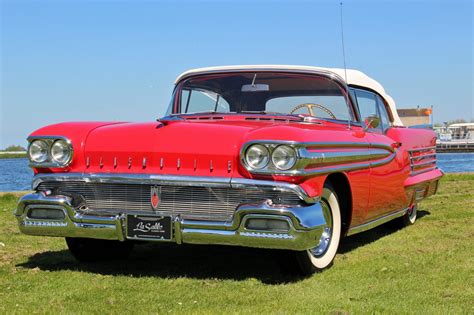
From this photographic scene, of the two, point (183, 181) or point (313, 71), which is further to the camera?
point (313, 71)

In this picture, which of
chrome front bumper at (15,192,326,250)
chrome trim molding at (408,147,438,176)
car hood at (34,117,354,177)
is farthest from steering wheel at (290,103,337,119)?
chrome trim molding at (408,147,438,176)

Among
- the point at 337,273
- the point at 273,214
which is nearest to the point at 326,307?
the point at 273,214

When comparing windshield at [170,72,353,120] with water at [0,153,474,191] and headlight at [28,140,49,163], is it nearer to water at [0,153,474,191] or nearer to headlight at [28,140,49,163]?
headlight at [28,140,49,163]

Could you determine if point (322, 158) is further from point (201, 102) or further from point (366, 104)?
point (366, 104)

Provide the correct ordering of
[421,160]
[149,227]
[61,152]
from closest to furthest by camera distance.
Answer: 1. [149,227]
2. [61,152]
3. [421,160]

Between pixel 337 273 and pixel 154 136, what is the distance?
1.63 metres

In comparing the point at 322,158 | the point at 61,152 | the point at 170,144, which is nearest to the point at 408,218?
the point at 322,158

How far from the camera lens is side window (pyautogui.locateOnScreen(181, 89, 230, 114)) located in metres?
5.66

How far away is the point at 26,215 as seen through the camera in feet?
15.1

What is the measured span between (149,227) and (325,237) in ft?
4.53

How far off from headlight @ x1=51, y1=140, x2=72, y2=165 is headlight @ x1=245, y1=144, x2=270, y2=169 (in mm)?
1354

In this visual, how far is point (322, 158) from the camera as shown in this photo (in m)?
4.30

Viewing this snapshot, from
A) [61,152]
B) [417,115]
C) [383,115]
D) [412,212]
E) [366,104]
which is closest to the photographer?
[61,152]

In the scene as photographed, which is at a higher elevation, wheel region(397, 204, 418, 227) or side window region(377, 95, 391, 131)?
side window region(377, 95, 391, 131)
